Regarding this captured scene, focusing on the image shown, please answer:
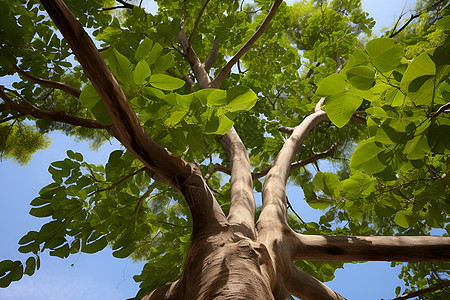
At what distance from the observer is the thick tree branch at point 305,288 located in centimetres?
133

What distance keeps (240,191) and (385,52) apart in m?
1.05

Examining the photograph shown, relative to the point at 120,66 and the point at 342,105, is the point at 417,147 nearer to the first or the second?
the point at 342,105

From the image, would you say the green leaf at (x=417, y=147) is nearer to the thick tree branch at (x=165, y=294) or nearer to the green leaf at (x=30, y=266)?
the thick tree branch at (x=165, y=294)

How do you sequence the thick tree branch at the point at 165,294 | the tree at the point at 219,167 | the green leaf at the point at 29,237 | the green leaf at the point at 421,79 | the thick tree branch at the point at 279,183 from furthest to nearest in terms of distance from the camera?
the green leaf at the point at 29,237, the thick tree branch at the point at 279,183, the thick tree branch at the point at 165,294, the tree at the point at 219,167, the green leaf at the point at 421,79

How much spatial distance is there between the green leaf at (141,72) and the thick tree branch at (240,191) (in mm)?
725

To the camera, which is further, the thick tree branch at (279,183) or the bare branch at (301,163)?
the bare branch at (301,163)

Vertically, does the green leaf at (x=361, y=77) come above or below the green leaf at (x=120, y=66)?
below

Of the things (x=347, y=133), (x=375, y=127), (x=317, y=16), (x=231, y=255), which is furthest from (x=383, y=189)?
(x=317, y=16)

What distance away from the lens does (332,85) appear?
0.94 meters

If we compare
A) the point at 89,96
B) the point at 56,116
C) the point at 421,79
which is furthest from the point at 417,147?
the point at 56,116

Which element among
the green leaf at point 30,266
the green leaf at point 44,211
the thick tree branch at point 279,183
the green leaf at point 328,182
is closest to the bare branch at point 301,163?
the thick tree branch at point 279,183

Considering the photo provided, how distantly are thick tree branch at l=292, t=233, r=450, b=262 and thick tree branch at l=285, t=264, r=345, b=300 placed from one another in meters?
0.11

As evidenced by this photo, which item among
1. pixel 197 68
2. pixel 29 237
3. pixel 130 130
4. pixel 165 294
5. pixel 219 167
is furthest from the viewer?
pixel 197 68

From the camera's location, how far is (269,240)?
1379mm
